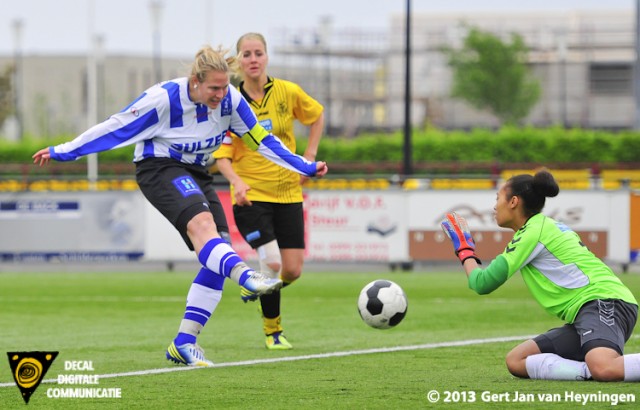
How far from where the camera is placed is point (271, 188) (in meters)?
9.86

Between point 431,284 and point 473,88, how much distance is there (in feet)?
164

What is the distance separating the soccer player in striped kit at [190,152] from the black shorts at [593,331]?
6.11 feet

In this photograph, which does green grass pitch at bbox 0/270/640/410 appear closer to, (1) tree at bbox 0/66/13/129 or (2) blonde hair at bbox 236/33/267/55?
(2) blonde hair at bbox 236/33/267/55

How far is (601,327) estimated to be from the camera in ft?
23.2

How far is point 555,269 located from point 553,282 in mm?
86

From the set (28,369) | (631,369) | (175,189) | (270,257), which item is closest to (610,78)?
(270,257)

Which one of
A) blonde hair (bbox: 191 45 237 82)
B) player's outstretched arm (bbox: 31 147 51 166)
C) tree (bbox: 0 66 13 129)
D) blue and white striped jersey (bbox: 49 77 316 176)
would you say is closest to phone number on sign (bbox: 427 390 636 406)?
blue and white striped jersey (bbox: 49 77 316 176)

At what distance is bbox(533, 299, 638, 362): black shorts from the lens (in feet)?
23.2

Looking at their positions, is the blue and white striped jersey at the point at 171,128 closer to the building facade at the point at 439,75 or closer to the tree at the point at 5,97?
the building facade at the point at 439,75

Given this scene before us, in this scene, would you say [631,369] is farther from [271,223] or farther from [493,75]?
[493,75]

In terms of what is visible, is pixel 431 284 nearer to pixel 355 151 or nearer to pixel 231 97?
pixel 231 97

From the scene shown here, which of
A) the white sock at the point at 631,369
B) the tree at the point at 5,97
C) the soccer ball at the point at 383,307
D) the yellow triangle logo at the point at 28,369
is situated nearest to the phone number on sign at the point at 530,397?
the white sock at the point at 631,369

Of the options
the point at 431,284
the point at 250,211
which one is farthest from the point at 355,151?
the point at 250,211

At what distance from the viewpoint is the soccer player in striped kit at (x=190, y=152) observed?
7.93 m
